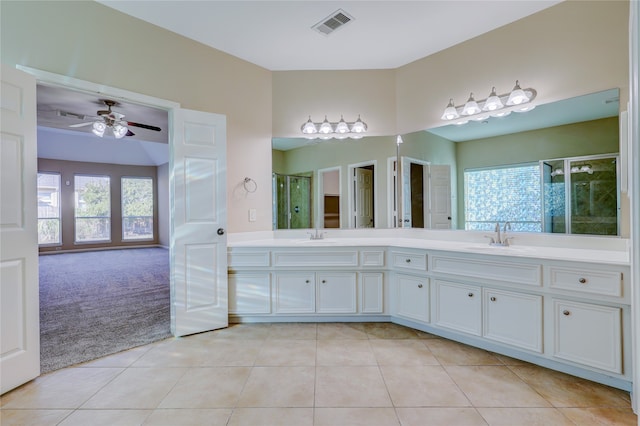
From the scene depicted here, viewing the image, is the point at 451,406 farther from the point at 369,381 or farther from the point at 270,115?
the point at 270,115

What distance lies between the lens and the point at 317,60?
3.41 m

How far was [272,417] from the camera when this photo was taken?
1689mm

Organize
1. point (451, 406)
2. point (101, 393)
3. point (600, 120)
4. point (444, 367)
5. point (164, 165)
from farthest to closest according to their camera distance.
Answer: point (164, 165), point (600, 120), point (444, 367), point (101, 393), point (451, 406)

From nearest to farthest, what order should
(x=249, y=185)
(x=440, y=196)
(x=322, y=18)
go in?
(x=322, y=18), (x=440, y=196), (x=249, y=185)

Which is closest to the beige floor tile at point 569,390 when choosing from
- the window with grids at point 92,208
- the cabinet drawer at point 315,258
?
the cabinet drawer at point 315,258

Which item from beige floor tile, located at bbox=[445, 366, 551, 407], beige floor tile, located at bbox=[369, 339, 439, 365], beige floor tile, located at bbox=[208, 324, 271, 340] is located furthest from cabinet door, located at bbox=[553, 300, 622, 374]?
beige floor tile, located at bbox=[208, 324, 271, 340]

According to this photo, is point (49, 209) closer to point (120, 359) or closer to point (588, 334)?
point (120, 359)

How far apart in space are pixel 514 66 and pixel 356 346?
9.26ft

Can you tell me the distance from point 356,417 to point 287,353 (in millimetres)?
895

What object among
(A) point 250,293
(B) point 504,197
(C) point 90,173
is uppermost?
(C) point 90,173

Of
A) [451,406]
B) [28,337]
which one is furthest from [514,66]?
[28,337]

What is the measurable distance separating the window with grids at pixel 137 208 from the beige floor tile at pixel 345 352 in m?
9.03

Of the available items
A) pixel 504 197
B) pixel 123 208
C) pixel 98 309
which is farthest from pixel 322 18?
pixel 123 208

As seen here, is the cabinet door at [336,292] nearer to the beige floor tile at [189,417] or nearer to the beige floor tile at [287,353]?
the beige floor tile at [287,353]
